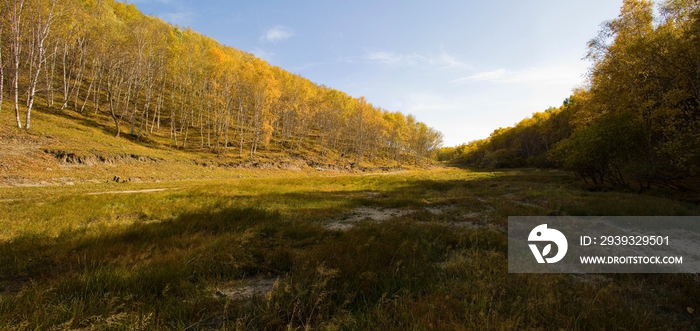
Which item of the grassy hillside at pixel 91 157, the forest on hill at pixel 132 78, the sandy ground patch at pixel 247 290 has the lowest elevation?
the grassy hillside at pixel 91 157

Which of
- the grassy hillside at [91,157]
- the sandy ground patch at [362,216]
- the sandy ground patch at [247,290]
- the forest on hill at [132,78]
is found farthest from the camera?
the forest on hill at [132,78]

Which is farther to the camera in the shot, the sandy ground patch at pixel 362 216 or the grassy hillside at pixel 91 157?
the grassy hillside at pixel 91 157

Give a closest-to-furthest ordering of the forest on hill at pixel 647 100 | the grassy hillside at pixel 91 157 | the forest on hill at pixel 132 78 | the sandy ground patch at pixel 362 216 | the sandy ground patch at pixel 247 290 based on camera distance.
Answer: the sandy ground patch at pixel 247 290 < the sandy ground patch at pixel 362 216 < the forest on hill at pixel 647 100 < the grassy hillside at pixel 91 157 < the forest on hill at pixel 132 78

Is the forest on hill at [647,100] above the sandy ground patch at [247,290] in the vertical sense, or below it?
above

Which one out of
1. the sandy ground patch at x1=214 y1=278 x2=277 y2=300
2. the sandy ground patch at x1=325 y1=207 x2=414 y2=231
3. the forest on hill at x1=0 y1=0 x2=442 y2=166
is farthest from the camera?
the forest on hill at x1=0 y1=0 x2=442 y2=166

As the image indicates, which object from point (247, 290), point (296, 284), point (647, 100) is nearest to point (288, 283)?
point (296, 284)

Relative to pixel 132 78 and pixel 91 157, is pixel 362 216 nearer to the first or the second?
pixel 91 157

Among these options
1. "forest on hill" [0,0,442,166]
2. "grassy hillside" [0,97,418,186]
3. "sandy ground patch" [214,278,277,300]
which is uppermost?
"forest on hill" [0,0,442,166]

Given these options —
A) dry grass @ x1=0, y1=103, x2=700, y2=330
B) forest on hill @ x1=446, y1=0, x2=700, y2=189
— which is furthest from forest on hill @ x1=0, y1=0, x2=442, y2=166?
forest on hill @ x1=446, y1=0, x2=700, y2=189

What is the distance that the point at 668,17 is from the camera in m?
17.9

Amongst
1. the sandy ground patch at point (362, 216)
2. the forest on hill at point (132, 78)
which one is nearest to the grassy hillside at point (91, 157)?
the forest on hill at point (132, 78)

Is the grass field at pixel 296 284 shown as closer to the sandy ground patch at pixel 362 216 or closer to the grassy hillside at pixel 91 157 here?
the sandy ground patch at pixel 362 216

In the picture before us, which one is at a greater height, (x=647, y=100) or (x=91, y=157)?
(x=647, y=100)

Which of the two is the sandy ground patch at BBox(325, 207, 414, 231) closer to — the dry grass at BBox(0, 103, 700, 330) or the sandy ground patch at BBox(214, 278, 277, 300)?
the dry grass at BBox(0, 103, 700, 330)
